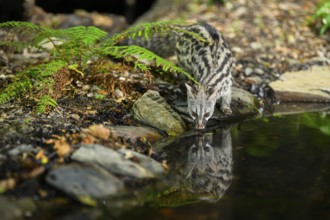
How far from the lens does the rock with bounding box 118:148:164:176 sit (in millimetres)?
5203

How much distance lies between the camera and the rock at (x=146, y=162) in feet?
17.1

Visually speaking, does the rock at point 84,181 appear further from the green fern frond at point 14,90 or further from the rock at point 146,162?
the green fern frond at point 14,90

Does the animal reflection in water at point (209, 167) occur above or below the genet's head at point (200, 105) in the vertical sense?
below

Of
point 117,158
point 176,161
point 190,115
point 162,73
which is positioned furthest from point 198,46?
point 117,158

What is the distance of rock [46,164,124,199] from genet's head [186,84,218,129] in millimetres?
2134

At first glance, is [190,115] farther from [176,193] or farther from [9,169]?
[9,169]

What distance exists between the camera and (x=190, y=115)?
6.97 meters

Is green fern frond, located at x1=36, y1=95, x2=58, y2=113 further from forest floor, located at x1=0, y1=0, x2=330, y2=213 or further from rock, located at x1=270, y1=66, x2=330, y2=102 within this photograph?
rock, located at x1=270, y1=66, x2=330, y2=102

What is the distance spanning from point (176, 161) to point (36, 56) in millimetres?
4202

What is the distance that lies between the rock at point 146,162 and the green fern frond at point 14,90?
1.94 metres

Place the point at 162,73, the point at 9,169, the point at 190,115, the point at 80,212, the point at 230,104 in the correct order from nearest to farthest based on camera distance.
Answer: the point at 80,212 → the point at 9,169 → the point at 190,115 → the point at 230,104 → the point at 162,73

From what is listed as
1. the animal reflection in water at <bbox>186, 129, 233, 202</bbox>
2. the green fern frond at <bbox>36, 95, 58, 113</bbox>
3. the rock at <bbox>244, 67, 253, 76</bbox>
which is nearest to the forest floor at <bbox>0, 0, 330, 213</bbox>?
the rock at <bbox>244, 67, 253, 76</bbox>

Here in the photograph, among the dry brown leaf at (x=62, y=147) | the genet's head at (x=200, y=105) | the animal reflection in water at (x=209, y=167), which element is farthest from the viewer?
the genet's head at (x=200, y=105)

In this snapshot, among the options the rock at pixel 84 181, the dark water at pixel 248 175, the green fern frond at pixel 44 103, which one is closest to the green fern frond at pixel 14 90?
the green fern frond at pixel 44 103
